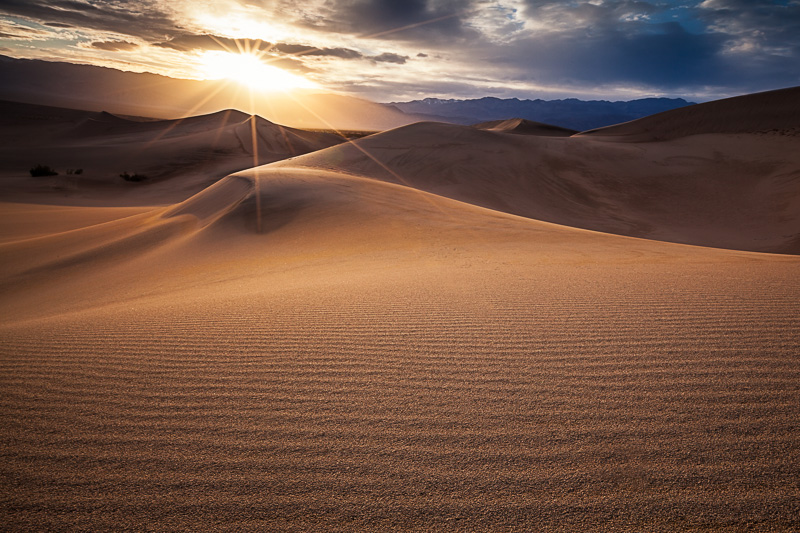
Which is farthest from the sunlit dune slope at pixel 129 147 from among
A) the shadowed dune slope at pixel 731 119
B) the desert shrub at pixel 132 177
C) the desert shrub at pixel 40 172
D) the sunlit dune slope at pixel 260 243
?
the shadowed dune slope at pixel 731 119

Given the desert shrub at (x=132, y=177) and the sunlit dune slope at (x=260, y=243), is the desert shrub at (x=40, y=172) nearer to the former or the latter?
the desert shrub at (x=132, y=177)

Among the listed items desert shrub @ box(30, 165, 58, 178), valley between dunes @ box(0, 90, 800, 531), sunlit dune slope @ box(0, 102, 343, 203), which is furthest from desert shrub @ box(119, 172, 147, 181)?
valley between dunes @ box(0, 90, 800, 531)

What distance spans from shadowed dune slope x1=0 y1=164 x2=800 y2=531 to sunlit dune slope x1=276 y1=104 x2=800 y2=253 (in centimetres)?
1372

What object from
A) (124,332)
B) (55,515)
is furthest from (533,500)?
(124,332)

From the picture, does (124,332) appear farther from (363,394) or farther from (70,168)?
(70,168)

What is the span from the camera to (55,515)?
1.77 metres

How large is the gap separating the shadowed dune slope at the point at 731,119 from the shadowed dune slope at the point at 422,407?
35945 mm

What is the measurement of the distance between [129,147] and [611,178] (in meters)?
38.8

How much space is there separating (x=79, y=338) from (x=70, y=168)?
119ft

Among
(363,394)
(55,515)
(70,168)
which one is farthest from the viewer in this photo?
(70,168)

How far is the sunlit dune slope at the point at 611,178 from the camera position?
17594 millimetres

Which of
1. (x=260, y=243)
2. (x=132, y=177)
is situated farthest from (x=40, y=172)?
(x=260, y=243)

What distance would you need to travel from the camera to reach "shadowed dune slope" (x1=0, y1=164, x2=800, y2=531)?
178 cm

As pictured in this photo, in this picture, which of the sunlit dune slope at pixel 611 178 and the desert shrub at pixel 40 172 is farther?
the desert shrub at pixel 40 172
